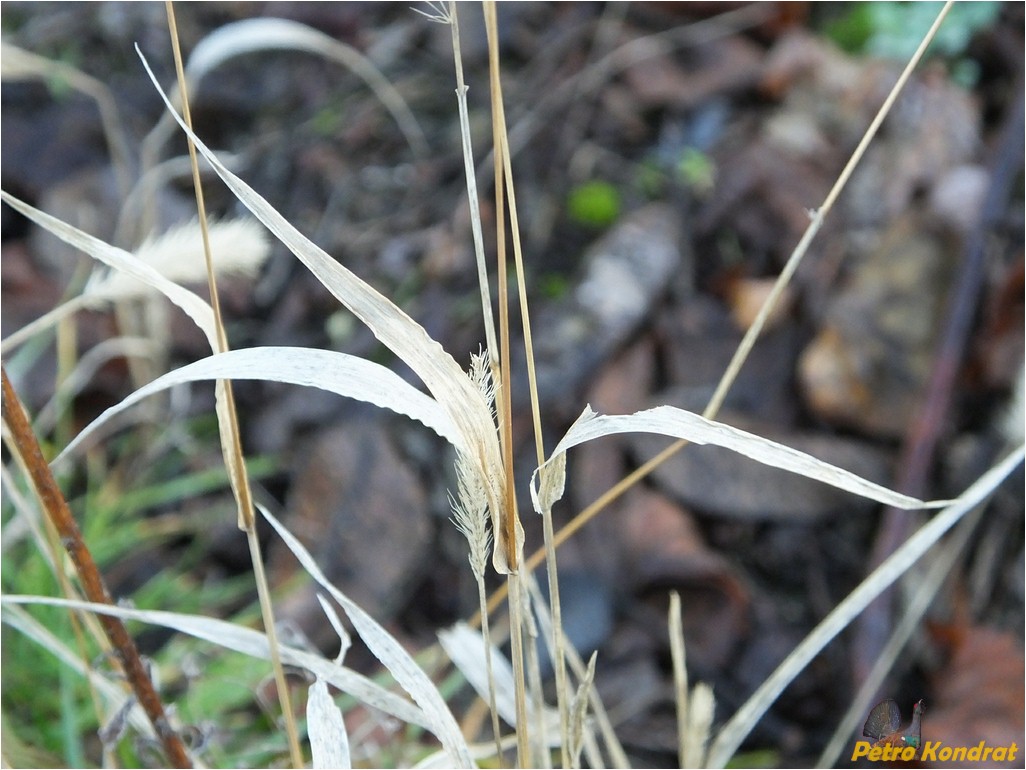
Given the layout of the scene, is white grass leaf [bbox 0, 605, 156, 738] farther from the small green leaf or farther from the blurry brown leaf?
the small green leaf

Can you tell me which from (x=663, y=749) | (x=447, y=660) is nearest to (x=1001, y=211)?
(x=663, y=749)

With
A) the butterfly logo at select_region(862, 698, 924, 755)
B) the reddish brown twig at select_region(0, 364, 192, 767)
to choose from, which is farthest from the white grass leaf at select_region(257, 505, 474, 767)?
the butterfly logo at select_region(862, 698, 924, 755)

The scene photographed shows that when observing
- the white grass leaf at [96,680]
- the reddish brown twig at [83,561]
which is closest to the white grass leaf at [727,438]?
the reddish brown twig at [83,561]

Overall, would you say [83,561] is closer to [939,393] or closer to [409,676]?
[409,676]

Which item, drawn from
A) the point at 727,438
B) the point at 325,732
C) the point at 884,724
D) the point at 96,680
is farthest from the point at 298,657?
the point at 884,724

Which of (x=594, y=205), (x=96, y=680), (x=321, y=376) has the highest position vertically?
(x=594, y=205)

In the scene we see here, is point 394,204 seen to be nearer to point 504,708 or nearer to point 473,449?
point 504,708
